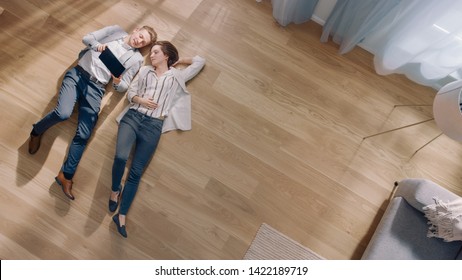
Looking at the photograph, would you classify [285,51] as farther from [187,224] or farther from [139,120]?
[187,224]

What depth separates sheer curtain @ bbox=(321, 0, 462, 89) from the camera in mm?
1849

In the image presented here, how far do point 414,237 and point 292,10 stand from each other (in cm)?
155

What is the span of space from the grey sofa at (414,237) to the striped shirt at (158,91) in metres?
1.43

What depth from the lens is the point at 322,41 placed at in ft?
7.83

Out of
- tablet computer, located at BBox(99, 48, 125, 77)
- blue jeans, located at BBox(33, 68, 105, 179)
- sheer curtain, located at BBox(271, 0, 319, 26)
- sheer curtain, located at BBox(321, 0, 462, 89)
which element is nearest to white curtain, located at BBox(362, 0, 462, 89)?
sheer curtain, located at BBox(321, 0, 462, 89)

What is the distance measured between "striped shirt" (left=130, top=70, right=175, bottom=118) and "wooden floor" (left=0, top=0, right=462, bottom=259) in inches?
6.6

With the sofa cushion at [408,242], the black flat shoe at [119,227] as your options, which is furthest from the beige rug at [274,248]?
the black flat shoe at [119,227]

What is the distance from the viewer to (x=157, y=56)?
213 centimetres

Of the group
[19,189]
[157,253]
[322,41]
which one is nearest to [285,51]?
[322,41]

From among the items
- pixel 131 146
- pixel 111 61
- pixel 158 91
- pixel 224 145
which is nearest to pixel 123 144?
pixel 131 146

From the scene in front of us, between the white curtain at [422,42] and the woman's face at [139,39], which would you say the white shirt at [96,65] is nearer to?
the woman's face at [139,39]

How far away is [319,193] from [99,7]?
193 cm

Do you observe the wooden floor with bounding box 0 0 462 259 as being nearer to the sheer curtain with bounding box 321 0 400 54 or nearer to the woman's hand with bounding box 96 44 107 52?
the sheer curtain with bounding box 321 0 400 54

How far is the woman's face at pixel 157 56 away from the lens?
2127 millimetres
